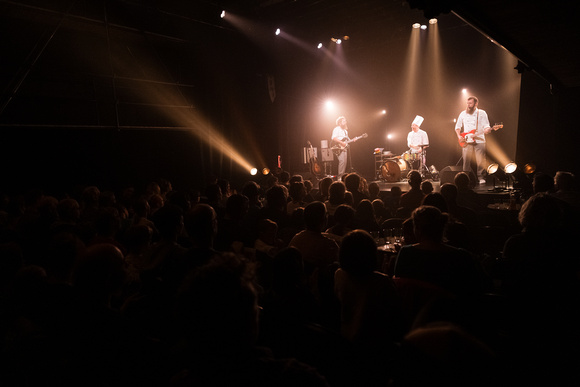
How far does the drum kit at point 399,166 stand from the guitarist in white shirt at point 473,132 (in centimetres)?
197

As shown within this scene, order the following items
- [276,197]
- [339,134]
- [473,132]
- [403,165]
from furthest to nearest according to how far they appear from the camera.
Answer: [339,134], [403,165], [473,132], [276,197]

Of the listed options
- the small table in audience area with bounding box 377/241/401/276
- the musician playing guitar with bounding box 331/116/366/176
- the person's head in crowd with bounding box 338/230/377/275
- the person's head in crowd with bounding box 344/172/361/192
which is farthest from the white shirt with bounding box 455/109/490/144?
the person's head in crowd with bounding box 338/230/377/275

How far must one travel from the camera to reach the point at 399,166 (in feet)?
39.2

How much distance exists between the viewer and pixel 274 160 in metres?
11.5

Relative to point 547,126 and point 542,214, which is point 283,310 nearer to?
point 542,214

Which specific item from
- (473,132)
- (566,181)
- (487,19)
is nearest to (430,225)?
(487,19)

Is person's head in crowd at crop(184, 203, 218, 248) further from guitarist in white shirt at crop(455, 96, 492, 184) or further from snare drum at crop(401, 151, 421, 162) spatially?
snare drum at crop(401, 151, 421, 162)

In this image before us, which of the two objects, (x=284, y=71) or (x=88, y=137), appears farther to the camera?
(x=284, y=71)

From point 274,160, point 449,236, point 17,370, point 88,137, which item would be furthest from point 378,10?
point 17,370

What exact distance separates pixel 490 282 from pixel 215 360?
2454 millimetres

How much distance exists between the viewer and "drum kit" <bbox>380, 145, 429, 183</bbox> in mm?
11750

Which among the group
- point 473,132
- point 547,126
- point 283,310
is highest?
point 547,126

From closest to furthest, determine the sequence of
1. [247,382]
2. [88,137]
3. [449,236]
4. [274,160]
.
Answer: [247,382]
[449,236]
[88,137]
[274,160]

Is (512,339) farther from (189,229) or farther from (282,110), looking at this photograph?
(282,110)
